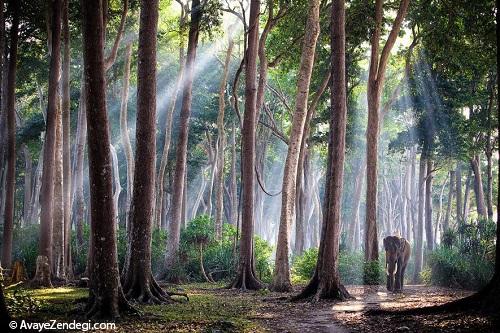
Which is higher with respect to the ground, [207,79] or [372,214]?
[207,79]

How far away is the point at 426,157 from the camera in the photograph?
92.4 ft

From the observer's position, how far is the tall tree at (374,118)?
2083 cm

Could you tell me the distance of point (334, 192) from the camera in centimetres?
1413

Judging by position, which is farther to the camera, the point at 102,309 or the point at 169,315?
the point at 169,315

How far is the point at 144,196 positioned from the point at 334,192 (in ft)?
16.4

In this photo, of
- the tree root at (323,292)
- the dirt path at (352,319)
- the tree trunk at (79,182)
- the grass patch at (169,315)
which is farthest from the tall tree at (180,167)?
the tree root at (323,292)

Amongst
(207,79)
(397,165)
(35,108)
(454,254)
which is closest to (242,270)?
(454,254)

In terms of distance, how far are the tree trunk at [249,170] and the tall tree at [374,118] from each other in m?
5.27

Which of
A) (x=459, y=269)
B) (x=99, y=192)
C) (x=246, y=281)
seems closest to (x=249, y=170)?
(x=246, y=281)

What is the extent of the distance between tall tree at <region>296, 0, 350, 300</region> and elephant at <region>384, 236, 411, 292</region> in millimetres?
3715

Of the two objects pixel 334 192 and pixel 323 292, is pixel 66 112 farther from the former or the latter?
pixel 323 292

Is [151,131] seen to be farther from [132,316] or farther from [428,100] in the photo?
[428,100]

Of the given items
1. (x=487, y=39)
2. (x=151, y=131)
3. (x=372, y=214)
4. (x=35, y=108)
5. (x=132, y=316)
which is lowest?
(x=132, y=316)

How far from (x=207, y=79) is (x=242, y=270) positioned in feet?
73.5
